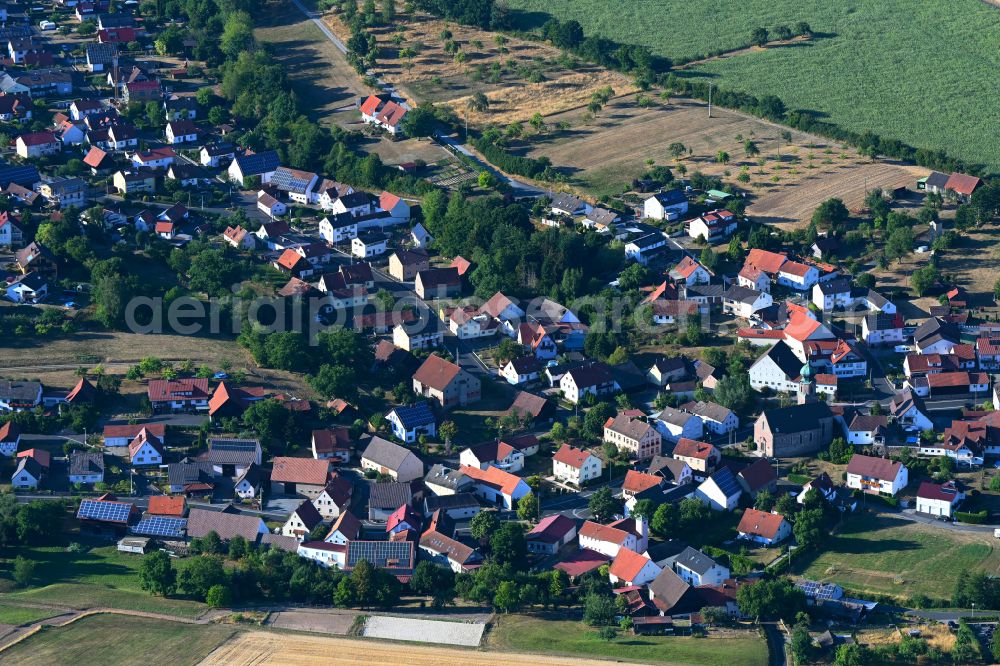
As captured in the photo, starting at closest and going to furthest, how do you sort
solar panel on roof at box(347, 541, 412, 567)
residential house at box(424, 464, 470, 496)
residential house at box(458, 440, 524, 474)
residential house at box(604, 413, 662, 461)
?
solar panel on roof at box(347, 541, 412, 567) → residential house at box(424, 464, 470, 496) → residential house at box(458, 440, 524, 474) → residential house at box(604, 413, 662, 461)

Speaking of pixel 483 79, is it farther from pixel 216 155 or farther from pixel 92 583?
pixel 92 583

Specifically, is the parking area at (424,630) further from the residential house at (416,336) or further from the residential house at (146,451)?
the residential house at (416,336)

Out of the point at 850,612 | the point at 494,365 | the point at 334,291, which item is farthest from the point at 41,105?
the point at 850,612

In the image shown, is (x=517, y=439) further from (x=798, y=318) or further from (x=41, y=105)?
(x=41, y=105)

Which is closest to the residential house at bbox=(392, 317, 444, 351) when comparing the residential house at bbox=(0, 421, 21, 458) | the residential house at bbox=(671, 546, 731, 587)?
the residential house at bbox=(0, 421, 21, 458)

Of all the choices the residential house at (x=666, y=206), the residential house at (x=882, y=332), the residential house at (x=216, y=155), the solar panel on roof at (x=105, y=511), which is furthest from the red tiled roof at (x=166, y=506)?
the residential house at (x=216, y=155)

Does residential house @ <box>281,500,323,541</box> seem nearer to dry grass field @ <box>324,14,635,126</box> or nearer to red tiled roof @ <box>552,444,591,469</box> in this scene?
red tiled roof @ <box>552,444,591,469</box>

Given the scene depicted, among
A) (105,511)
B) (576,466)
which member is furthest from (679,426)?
(105,511)
